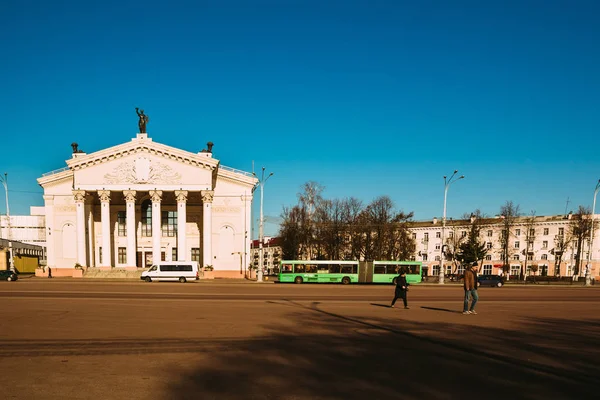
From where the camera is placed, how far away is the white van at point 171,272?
41.7 metres

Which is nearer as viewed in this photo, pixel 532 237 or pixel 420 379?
pixel 420 379

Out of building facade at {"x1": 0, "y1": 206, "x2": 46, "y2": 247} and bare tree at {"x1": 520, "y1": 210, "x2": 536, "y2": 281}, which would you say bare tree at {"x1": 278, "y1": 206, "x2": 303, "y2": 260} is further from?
building facade at {"x1": 0, "y1": 206, "x2": 46, "y2": 247}

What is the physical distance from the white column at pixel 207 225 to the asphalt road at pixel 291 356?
1513 inches

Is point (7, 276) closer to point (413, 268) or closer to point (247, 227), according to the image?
point (247, 227)

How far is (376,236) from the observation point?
6328 centimetres

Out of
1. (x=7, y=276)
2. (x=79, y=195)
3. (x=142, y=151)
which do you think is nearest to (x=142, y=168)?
(x=142, y=151)

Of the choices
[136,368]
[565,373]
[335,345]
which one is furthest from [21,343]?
[565,373]

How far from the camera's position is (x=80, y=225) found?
Result: 5244 cm

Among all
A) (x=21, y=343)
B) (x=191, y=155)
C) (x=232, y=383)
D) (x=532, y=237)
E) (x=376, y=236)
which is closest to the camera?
(x=232, y=383)

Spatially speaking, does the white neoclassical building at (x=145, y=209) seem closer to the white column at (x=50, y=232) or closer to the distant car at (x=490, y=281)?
the white column at (x=50, y=232)

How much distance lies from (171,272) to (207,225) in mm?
12483

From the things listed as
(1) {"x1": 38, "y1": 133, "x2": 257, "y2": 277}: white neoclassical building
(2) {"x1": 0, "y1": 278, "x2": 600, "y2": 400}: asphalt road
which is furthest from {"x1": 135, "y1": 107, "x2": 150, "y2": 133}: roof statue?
(2) {"x1": 0, "y1": 278, "x2": 600, "y2": 400}: asphalt road

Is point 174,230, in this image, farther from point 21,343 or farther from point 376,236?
point 21,343

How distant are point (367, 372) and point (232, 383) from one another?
2307mm
